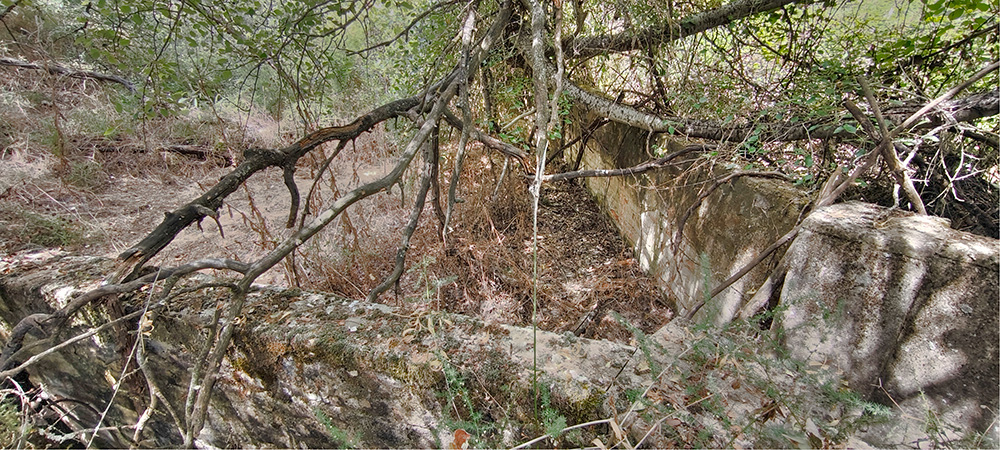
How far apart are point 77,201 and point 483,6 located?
5.31 meters

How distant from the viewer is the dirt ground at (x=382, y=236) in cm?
324

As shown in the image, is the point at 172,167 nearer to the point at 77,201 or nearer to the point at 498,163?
the point at 77,201

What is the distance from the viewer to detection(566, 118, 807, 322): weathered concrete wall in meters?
2.20

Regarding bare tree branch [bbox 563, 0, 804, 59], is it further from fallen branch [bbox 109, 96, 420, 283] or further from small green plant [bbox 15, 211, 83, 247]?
small green plant [bbox 15, 211, 83, 247]

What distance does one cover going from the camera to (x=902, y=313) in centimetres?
128

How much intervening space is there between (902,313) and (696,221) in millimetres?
→ 1579

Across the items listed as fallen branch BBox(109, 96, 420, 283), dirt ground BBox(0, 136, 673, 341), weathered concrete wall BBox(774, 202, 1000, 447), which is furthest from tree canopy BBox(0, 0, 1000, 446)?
dirt ground BBox(0, 136, 673, 341)

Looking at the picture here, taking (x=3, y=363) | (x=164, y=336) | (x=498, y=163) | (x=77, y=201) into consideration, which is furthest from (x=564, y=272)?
(x=77, y=201)

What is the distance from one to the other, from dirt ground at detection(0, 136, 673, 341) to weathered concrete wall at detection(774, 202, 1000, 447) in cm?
130

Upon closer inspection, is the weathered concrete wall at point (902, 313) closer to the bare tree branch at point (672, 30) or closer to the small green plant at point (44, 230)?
the bare tree branch at point (672, 30)

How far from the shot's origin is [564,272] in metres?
3.72

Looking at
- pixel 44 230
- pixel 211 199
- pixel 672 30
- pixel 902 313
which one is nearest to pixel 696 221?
pixel 672 30

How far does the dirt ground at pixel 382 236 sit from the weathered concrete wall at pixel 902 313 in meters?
1.30

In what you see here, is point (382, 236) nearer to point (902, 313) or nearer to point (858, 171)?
point (858, 171)
